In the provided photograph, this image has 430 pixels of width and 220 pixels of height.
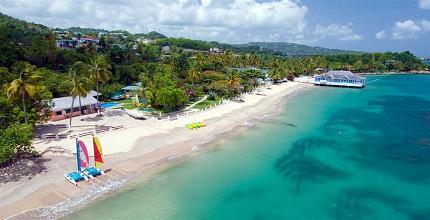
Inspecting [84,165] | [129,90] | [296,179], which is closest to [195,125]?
[296,179]

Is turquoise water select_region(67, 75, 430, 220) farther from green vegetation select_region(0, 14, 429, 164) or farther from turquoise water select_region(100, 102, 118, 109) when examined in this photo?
turquoise water select_region(100, 102, 118, 109)

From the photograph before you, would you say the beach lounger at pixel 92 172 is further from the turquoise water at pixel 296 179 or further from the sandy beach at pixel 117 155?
the turquoise water at pixel 296 179

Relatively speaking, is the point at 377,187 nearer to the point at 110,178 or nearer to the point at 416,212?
the point at 416,212

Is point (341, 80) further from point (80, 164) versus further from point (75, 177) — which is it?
point (75, 177)

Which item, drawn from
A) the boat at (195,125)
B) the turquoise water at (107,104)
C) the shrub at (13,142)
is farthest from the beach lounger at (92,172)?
the turquoise water at (107,104)

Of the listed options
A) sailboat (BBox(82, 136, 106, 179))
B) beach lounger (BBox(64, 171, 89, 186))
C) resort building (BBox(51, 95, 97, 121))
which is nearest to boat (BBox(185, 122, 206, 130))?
resort building (BBox(51, 95, 97, 121))
